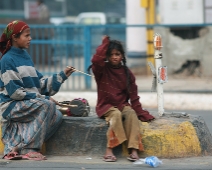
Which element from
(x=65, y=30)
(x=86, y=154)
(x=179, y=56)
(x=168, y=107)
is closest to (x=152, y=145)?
(x=86, y=154)

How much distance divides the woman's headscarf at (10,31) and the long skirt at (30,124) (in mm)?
585

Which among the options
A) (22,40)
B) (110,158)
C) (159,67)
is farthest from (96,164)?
(22,40)

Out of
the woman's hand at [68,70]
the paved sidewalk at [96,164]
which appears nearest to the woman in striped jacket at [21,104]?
the paved sidewalk at [96,164]

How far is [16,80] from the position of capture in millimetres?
5879

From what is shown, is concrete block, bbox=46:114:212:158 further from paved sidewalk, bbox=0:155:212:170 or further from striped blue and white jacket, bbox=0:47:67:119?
striped blue and white jacket, bbox=0:47:67:119

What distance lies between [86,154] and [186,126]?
1016mm

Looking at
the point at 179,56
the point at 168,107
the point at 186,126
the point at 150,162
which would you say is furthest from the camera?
the point at 179,56

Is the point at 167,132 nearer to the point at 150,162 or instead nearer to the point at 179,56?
the point at 150,162

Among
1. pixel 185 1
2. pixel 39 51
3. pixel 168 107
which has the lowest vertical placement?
pixel 168 107

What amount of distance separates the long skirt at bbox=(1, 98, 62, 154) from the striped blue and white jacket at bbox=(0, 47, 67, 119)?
75 millimetres

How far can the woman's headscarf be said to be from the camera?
6.02 metres

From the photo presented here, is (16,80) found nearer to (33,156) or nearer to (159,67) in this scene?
(33,156)

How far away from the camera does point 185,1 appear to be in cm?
1337

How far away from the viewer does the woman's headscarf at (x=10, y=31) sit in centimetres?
602
